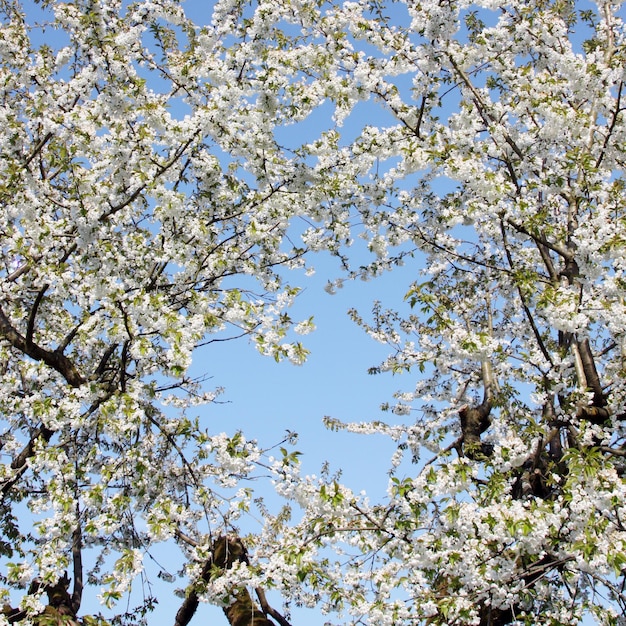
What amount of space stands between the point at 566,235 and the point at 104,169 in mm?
5176

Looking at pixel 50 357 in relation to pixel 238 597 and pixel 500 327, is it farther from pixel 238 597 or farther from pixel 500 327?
pixel 500 327

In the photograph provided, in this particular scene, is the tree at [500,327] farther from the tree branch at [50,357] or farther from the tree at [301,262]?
the tree branch at [50,357]

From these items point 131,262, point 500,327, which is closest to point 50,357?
point 131,262

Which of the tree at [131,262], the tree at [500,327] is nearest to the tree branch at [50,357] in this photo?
the tree at [131,262]

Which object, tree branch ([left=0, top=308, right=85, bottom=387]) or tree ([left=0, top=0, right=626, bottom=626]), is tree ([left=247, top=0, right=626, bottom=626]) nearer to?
tree ([left=0, top=0, right=626, bottom=626])

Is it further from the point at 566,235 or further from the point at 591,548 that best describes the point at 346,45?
the point at 591,548

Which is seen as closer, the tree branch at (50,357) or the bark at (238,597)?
the bark at (238,597)

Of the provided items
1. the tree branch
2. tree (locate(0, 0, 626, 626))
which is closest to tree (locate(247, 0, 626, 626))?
tree (locate(0, 0, 626, 626))

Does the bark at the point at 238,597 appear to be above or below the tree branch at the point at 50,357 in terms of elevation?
below

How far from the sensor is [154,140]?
6.95 meters

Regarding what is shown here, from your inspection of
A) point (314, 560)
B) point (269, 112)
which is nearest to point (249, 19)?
point (269, 112)

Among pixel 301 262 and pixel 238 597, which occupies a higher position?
pixel 301 262

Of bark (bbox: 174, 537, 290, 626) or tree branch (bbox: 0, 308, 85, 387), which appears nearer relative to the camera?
bark (bbox: 174, 537, 290, 626)

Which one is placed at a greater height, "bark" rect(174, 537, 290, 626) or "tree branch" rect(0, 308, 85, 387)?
"tree branch" rect(0, 308, 85, 387)
